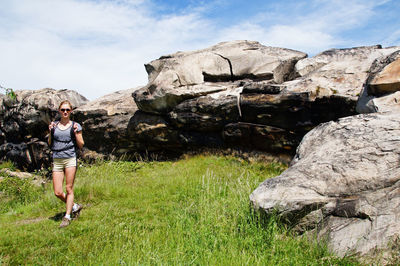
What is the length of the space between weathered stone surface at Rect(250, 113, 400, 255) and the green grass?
1.13 feet

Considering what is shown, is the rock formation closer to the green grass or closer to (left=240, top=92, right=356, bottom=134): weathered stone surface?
(left=240, top=92, right=356, bottom=134): weathered stone surface

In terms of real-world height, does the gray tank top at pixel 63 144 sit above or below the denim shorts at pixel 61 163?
above

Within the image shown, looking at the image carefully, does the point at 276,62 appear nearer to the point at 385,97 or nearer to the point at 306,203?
the point at 385,97

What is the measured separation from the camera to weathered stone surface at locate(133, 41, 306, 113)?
43.8 feet

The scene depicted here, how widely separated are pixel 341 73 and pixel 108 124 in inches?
418

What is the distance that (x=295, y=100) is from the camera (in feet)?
34.4

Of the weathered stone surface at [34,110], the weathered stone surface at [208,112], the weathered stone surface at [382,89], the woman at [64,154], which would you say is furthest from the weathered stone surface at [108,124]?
the weathered stone surface at [382,89]

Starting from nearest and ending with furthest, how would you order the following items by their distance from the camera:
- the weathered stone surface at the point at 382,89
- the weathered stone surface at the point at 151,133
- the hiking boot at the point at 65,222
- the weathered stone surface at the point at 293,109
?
the hiking boot at the point at 65,222
the weathered stone surface at the point at 382,89
the weathered stone surface at the point at 293,109
the weathered stone surface at the point at 151,133

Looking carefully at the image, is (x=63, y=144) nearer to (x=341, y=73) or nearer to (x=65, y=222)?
(x=65, y=222)

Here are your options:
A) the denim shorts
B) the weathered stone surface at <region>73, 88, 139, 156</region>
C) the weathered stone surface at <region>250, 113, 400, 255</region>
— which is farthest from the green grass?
the weathered stone surface at <region>73, 88, 139, 156</region>

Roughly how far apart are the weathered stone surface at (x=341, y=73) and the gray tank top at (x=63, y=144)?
7457mm

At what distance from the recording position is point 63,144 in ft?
21.9

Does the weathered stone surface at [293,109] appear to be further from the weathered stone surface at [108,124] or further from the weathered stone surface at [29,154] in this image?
the weathered stone surface at [29,154]

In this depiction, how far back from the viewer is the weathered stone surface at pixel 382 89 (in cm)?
712
